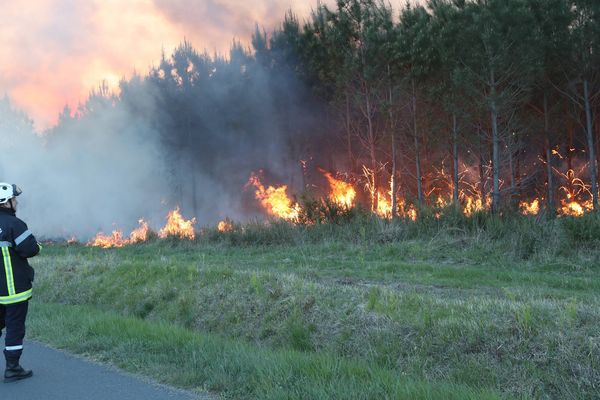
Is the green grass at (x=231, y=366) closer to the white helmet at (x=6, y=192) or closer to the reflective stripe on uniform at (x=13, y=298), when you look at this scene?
the reflective stripe on uniform at (x=13, y=298)

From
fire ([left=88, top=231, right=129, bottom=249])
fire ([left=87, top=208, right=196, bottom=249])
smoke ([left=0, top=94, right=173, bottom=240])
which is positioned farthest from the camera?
smoke ([left=0, top=94, right=173, bottom=240])

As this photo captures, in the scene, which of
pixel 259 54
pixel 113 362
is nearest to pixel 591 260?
pixel 113 362

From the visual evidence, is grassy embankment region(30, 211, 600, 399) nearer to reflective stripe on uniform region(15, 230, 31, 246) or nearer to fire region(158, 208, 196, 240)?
reflective stripe on uniform region(15, 230, 31, 246)

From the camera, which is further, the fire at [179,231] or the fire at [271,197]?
the fire at [271,197]

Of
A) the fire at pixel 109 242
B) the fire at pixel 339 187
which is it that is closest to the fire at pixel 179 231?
the fire at pixel 109 242

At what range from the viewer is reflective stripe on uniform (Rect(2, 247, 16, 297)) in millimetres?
5500

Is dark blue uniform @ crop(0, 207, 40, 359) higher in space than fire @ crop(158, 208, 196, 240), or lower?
lower

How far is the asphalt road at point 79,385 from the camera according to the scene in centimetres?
483

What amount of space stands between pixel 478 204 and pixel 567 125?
12247 millimetres

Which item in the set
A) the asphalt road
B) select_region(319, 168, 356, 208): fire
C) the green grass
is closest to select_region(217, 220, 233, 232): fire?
select_region(319, 168, 356, 208): fire

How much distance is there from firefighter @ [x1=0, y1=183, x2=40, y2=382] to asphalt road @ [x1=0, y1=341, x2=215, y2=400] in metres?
0.24

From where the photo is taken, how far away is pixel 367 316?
268 inches

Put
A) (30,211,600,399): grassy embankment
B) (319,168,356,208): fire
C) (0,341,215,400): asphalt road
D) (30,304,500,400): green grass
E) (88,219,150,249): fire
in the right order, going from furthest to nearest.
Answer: (319,168,356,208): fire
(88,219,150,249): fire
(30,211,600,399): grassy embankment
(0,341,215,400): asphalt road
(30,304,500,400): green grass

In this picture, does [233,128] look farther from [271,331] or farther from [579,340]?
[579,340]
